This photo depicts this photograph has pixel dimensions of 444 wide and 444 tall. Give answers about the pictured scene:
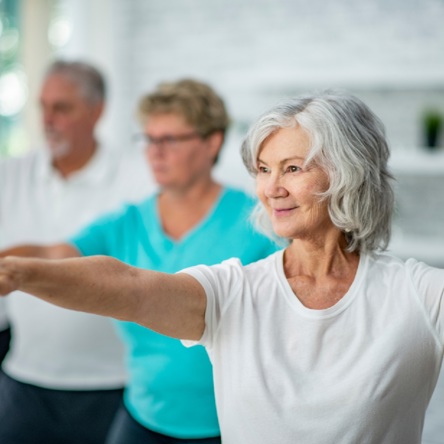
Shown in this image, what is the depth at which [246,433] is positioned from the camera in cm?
110

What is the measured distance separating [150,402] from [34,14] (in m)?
3.81

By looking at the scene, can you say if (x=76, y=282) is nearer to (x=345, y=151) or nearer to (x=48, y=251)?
(x=345, y=151)

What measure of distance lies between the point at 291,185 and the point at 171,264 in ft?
1.67

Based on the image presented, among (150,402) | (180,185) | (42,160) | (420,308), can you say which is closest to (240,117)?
(42,160)

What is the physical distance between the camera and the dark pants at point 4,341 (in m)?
1.93

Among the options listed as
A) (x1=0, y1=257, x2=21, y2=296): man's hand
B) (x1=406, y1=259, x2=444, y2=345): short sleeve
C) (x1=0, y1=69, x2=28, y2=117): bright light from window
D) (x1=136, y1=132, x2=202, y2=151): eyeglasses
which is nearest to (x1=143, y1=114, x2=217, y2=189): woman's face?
(x1=136, y1=132, x2=202, y2=151): eyeglasses

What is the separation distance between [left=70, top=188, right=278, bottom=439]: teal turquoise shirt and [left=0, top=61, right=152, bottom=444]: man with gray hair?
11.7 inches

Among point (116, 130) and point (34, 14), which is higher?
point (34, 14)

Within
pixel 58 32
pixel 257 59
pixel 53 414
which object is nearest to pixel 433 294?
pixel 53 414

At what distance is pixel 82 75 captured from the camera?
238 cm

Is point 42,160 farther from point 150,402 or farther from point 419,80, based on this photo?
point 419,80

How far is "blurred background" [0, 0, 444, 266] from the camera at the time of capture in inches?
165

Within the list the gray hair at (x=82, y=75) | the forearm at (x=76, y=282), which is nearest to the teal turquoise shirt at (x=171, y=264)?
the forearm at (x=76, y=282)

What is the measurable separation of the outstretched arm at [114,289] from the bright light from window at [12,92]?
392 centimetres
